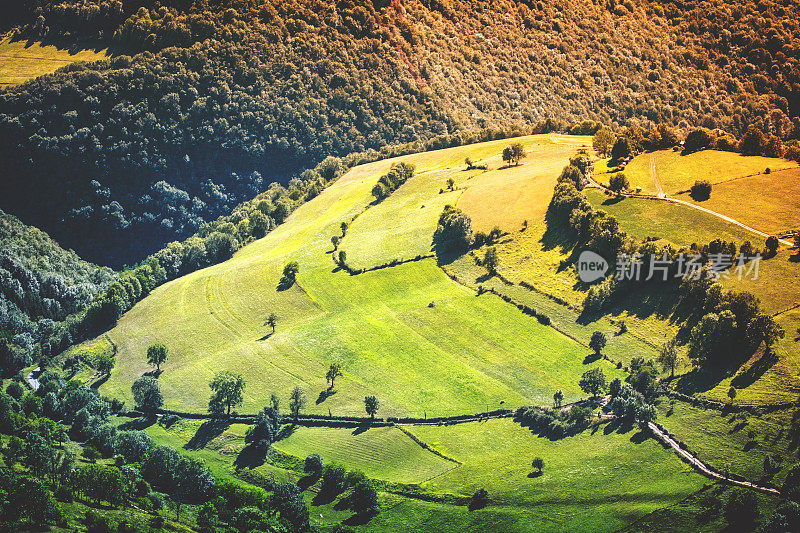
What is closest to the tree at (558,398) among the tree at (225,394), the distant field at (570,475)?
the distant field at (570,475)

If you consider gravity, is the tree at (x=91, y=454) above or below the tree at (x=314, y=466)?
above

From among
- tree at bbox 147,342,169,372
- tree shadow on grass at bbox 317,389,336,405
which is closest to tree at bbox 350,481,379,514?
tree shadow on grass at bbox 317,389,336,405

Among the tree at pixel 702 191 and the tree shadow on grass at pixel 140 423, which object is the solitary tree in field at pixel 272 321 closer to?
the tree shadow on grass at pixel 140 423

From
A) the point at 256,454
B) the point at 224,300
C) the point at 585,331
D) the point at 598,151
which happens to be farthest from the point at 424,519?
the point at 598,151

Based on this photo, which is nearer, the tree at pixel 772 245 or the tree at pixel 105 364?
the tree at pixel 772 245

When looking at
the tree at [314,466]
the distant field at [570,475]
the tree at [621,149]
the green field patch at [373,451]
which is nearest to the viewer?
the distant field at [570,475]

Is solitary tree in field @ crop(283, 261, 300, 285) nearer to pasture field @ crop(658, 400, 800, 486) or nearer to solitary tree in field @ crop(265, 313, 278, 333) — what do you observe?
solitary tree in field @ crop(265, 313, 278, 333)

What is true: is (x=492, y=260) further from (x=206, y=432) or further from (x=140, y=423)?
(x=140, y=423)

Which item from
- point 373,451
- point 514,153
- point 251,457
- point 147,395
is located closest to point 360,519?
point 373,451
